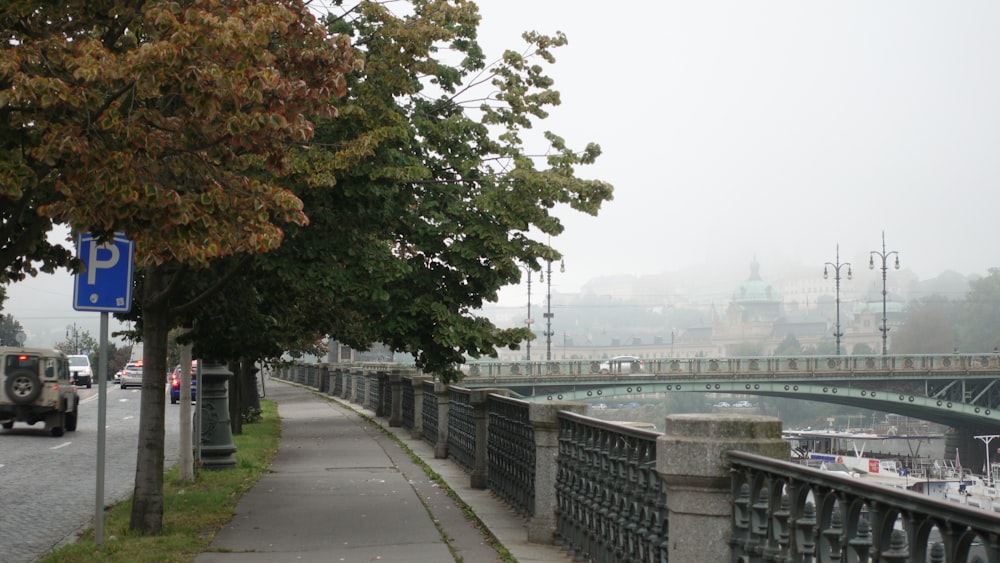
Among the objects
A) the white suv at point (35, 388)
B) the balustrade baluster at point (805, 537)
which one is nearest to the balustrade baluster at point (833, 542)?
the balustrade baluster at point (805, 537)

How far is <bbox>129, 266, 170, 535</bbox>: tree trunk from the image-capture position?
34.1 ft

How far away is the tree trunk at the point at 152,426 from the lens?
10.4 m

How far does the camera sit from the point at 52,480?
16641 millimetres

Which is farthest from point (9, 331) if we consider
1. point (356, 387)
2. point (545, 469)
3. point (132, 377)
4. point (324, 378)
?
point (545, 469)

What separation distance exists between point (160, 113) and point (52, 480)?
1025 centimetres

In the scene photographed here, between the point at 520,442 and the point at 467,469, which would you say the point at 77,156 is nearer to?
the point at 520,442

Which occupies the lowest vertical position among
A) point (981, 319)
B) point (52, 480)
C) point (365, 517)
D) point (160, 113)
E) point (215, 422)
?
point (52, 480)

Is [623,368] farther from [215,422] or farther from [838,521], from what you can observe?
[838,521]

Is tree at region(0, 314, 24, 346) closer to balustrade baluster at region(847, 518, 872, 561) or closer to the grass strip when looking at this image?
the grass strip

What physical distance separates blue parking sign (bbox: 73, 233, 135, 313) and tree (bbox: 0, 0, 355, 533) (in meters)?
0.72

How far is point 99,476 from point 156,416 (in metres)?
1.36

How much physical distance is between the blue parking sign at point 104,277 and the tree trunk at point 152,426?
1076mm

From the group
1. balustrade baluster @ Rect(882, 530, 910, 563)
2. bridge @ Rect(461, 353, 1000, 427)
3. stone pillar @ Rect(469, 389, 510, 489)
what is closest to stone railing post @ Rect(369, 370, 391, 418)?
stone pillar @ Rect(469, 389, 510, 489)

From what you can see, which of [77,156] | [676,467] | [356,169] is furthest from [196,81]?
[676,467]
